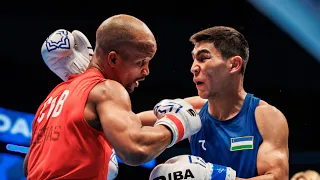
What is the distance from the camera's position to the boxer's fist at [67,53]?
282 centimetres

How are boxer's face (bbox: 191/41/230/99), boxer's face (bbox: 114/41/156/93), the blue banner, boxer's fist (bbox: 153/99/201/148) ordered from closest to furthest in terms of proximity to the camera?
boxer's fist (bbox: 153/99/201/148) < boxer's face (bbox: 114/41/156/93) < boxer's face (bbox: 191/41/230/99) < the blue banner

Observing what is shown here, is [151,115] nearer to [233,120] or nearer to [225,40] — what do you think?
[233,120]

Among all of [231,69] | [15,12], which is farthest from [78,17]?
[231,69]

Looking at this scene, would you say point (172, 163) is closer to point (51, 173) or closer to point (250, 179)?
point (250, 179)

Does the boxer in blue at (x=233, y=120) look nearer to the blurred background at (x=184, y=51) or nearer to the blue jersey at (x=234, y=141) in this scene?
the blue jersey at (x=234, y=141)

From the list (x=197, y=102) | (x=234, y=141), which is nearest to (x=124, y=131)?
(x=234, y=141)

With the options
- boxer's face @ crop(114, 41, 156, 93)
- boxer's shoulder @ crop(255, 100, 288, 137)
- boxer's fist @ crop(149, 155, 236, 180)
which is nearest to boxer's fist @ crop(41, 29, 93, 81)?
boxer's face @ crop(114, 41, 156, 93)

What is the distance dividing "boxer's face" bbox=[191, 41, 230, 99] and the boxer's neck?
0.04m

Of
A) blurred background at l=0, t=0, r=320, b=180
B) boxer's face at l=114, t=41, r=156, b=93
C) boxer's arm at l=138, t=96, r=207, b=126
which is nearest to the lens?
boxer's face at l=114, t=41, r=156, b=93

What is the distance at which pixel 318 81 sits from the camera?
7.16 metres

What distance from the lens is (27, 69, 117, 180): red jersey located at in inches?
77.6

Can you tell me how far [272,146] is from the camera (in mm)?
2551

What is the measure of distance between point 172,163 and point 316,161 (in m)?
4.57

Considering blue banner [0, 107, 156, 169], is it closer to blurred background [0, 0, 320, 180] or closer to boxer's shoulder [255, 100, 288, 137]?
blurred background [0, 0, 320, 180]
